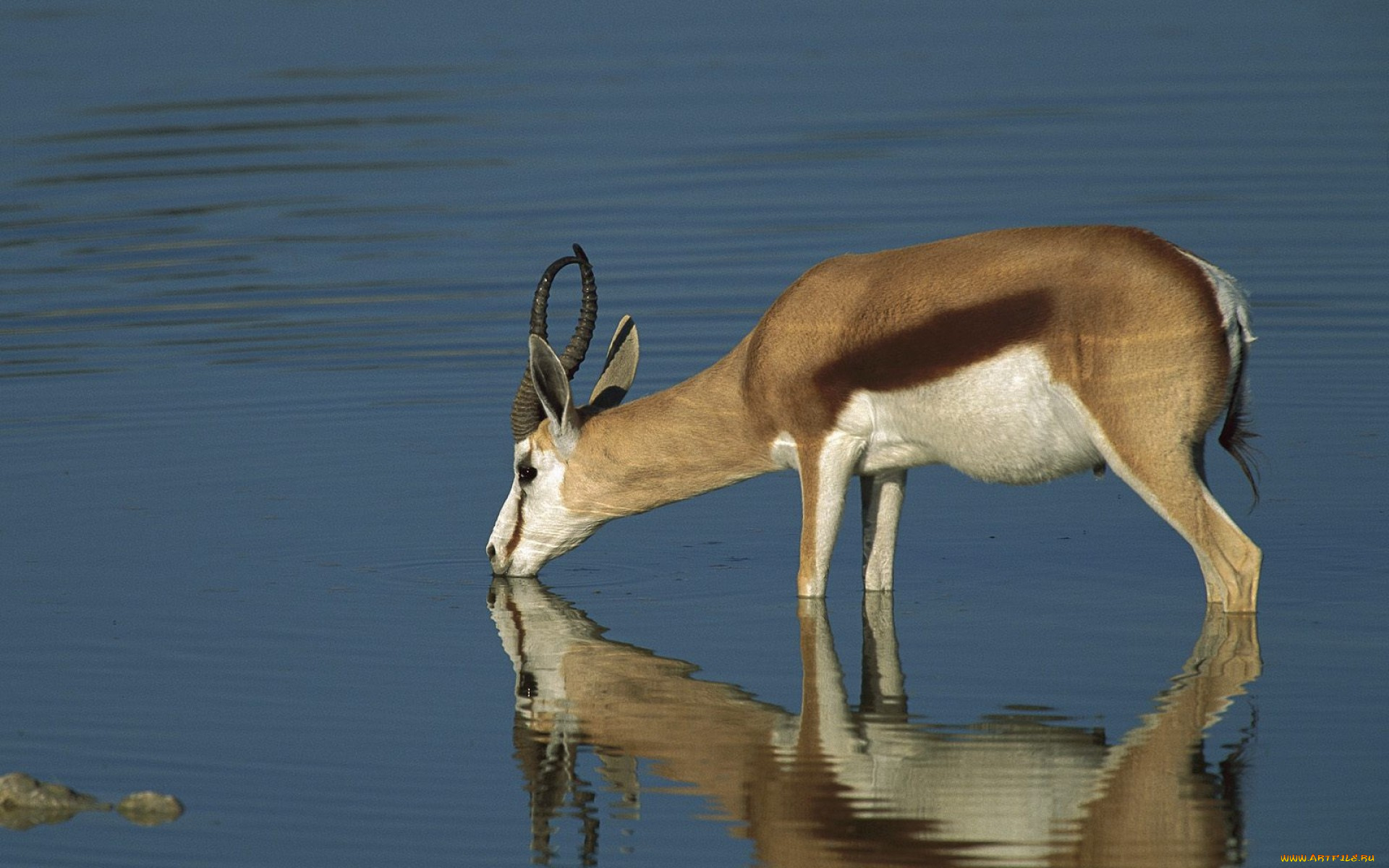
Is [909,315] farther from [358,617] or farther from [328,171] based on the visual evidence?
[328,171]

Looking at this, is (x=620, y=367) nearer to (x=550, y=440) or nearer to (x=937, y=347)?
(x=550, y=440)

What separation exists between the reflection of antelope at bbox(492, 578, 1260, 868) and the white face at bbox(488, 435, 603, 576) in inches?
41.0

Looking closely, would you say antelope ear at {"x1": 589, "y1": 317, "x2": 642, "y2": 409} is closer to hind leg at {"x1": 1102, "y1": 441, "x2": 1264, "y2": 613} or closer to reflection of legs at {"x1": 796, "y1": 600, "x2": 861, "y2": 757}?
reflection of legs at {"x1": 796, "y1": 600, "x2": 861, "y2": 757}

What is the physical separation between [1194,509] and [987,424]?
3.07 feet

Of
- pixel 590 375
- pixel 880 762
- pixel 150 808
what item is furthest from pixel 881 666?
pixel 590 375

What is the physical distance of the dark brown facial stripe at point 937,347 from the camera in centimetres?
877

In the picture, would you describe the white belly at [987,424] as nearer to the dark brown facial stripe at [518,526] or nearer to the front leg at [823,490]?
the front leg at [823,490]

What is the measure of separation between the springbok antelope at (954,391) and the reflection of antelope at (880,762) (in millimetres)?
725

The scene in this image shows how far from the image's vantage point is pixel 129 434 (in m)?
13.6

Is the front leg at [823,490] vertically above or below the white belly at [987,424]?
below

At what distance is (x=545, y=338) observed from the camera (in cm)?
1018

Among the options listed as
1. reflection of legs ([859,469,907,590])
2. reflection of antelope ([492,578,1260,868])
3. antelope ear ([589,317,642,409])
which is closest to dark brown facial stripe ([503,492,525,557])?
antelope ear ([589,317,642,409])

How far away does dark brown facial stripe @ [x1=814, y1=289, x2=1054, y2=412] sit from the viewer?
345 inches

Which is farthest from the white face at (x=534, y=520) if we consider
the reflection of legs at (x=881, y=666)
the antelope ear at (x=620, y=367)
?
the reflection of legs at (x=881, y=666)
